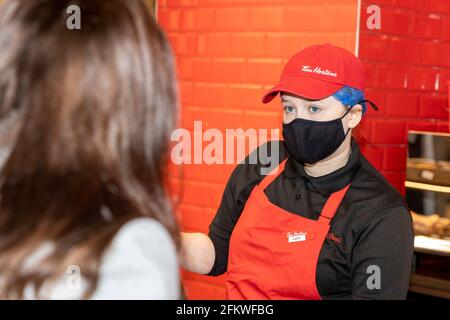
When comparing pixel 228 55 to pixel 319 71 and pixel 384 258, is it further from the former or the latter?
pixel 384 258

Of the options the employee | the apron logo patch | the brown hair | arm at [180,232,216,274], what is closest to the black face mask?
the employee

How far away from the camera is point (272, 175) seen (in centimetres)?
219

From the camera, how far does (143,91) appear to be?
3.14 ft

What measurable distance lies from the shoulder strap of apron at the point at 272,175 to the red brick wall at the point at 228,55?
935 mm

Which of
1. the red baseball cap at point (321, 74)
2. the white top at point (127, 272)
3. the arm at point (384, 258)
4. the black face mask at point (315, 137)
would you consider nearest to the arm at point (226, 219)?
the black face mask at point (315, 137)

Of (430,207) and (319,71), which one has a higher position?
(319,71)

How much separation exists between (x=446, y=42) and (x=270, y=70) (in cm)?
86

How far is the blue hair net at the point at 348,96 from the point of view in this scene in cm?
208

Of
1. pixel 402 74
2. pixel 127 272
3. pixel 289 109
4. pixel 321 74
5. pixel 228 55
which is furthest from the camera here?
pixel 228 55

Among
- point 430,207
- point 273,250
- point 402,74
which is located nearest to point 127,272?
point 273,250

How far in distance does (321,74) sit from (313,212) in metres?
0.40

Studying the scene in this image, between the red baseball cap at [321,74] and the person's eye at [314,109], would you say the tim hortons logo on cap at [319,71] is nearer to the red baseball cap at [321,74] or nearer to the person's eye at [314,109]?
the red baseball cap at [321,74]

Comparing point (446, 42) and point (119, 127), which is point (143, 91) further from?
point (446, 42)
